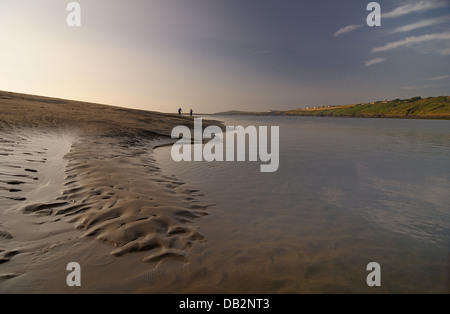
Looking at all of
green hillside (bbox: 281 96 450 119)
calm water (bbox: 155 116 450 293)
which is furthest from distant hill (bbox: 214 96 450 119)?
calm water (bbox: 155 116 450 293)

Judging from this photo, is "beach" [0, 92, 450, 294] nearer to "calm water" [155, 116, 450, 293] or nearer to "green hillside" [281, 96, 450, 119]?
"calm water" [155, 116, 450, 293]

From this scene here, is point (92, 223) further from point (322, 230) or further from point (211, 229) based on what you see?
point (322, 230)

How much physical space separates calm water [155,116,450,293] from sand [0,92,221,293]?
563 millimetres

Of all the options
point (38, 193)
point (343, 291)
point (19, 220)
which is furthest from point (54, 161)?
point (343, 291)

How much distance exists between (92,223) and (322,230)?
14.7 feet

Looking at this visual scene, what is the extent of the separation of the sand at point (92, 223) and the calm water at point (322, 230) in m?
0.56

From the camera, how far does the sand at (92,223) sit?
9.39ft

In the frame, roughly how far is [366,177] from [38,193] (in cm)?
1035

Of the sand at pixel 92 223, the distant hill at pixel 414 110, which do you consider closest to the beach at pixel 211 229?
the sand at pixel 92 223

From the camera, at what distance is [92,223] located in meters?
4.15

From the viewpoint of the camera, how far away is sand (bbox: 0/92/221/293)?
113 inches

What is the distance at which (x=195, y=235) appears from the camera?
4055 millimetres

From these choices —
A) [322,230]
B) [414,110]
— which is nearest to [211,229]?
Answer: [322,230]
